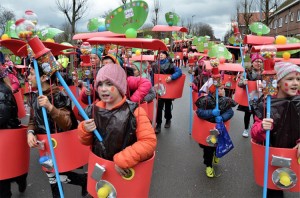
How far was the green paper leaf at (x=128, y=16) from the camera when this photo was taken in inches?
104

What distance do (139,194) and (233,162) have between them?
2.68 m

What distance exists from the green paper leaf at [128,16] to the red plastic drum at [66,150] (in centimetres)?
110

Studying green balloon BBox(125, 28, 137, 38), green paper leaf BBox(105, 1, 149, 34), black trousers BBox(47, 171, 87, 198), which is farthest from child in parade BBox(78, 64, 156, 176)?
black trousers BBox(47, 171, 87, 198)

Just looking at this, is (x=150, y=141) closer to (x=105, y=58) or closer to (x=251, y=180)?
(x=105, y=58)

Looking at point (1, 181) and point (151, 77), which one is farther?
point (151, 77)

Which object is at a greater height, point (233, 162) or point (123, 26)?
point (123, 26)

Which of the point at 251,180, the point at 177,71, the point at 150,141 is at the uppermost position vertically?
the point at 177,71

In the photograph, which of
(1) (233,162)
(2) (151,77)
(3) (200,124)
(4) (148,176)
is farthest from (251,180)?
(2) (151,77)

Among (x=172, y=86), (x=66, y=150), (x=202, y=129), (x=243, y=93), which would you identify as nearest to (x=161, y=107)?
(x=172, y=86)

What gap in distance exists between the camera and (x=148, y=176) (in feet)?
7.36

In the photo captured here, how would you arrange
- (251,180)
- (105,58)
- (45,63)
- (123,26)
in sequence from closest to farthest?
(45,63)
(123,26)
(105,58)
(251,180)

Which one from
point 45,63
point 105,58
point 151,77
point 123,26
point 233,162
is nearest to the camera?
point 45,63

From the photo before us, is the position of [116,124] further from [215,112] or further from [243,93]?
[243,93]

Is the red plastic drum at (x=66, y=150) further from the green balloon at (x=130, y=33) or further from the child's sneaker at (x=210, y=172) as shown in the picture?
the child's sneaker at (x=210, y=172)
